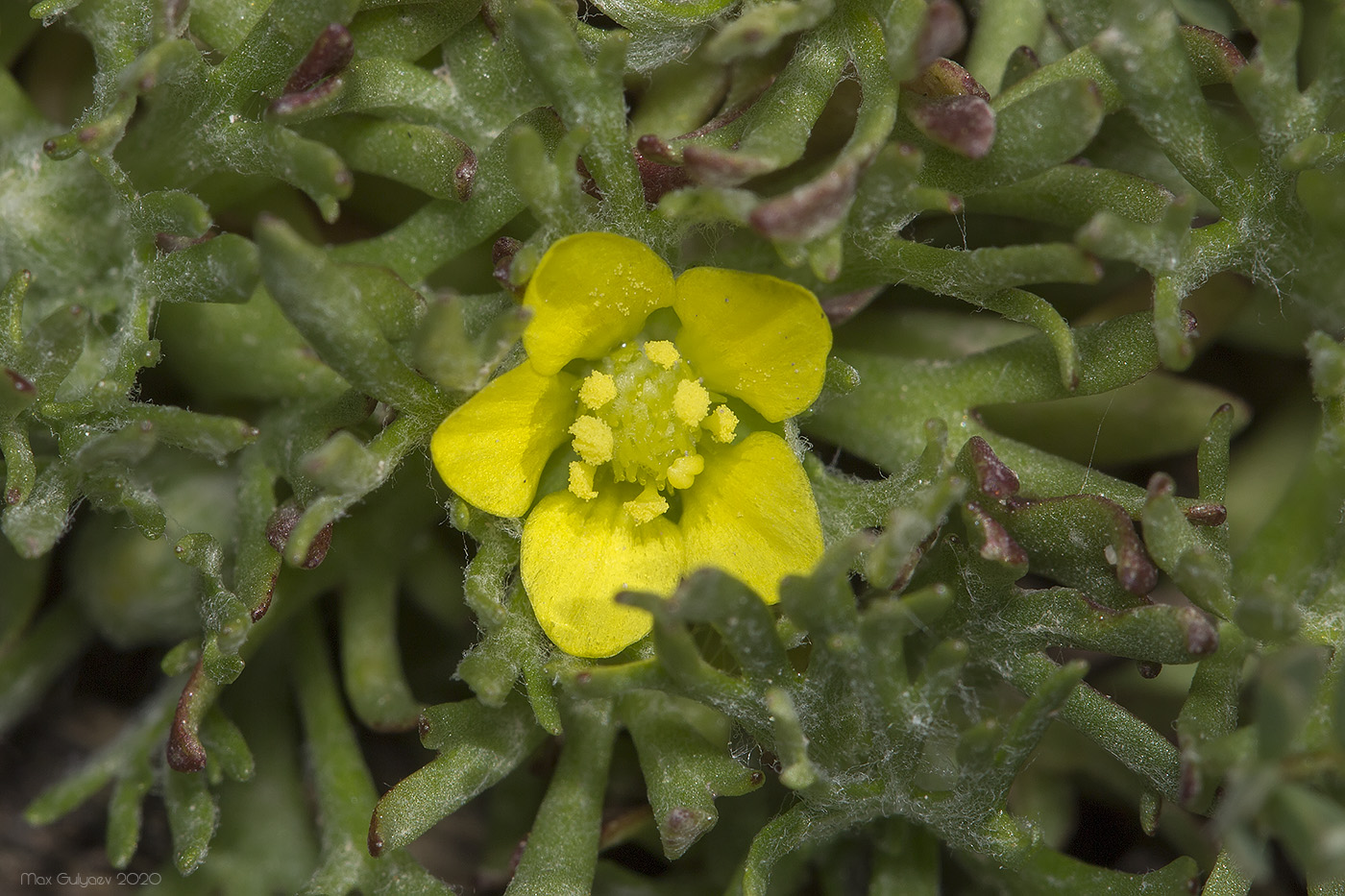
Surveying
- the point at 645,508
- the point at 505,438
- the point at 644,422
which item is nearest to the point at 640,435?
the point at 644,422

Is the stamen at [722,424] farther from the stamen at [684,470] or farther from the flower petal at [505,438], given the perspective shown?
the flower petal at [505,438]

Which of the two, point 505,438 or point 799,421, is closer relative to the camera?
point 505,438

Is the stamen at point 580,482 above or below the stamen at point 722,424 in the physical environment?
below

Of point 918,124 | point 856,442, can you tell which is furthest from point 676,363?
point 918,124

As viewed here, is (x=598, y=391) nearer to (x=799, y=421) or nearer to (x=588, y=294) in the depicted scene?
(x=588, y=294)

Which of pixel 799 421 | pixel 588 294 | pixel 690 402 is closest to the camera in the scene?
pixel 588 294

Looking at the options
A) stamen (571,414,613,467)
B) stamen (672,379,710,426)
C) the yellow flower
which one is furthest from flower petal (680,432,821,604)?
stamen (571,414,613,467)

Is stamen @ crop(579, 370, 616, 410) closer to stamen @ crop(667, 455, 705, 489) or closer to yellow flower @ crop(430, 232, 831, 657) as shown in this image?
yellow flower @ crop(430, 232, 831, 657)

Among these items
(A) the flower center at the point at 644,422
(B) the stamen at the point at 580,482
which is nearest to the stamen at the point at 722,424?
(A) the flower center at the point at 644,422
